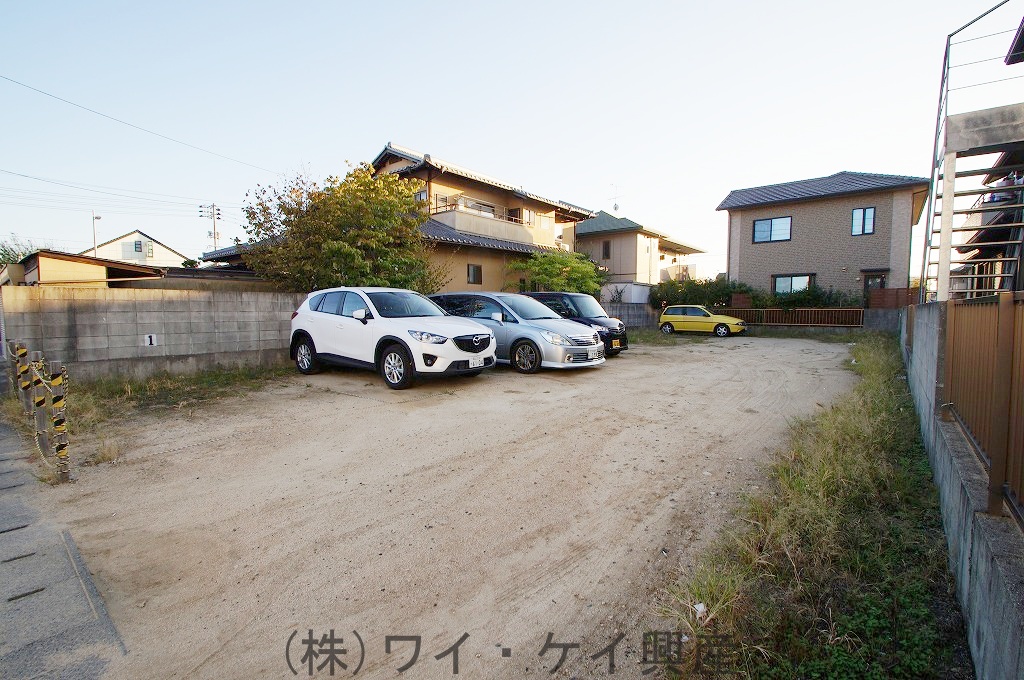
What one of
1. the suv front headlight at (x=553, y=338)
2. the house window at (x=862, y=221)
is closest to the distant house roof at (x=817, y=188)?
the house window at (x=862, y=221)

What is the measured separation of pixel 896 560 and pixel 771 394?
16.8 ft

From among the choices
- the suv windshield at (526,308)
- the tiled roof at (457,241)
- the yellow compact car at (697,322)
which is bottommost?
the yellow compact car at (697,322)

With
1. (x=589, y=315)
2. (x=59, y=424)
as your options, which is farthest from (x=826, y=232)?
(x=59, y=424)

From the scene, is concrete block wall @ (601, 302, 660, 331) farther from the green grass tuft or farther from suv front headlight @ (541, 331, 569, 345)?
the green grass tuft

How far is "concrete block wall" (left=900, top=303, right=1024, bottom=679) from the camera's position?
1569 millimetres

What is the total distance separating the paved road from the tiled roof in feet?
39.6

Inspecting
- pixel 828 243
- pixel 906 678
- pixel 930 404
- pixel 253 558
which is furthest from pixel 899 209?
pixel 253 558

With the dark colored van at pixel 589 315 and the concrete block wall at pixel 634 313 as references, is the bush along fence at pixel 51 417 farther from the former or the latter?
the concrete block wall at pixel 634 313

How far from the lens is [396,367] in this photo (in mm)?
7316

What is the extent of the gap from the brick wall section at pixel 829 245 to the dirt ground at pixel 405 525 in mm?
19646

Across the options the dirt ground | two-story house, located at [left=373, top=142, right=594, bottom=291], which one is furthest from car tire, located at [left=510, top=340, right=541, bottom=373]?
two-story house, located at [left=373, top=142, right=594, bottom=291]

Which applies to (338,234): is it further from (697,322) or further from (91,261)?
(697,322)

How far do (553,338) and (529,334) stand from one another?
1.50ft

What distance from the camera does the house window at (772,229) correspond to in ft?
78.1
